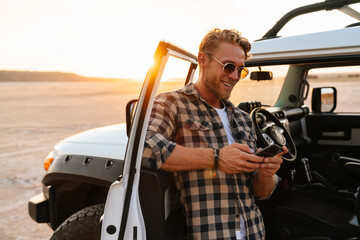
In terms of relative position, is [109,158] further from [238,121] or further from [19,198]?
[19,198]

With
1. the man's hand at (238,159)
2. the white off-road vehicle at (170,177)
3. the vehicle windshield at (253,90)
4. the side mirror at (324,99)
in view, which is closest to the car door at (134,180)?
the white off-road vehicle at (170,177)

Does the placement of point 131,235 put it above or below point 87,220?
above

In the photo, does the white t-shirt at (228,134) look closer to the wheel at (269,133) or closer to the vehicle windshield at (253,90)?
the wheel at (269,133)

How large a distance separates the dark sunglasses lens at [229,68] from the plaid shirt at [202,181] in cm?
28

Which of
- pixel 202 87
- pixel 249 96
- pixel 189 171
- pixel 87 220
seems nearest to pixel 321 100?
pixel 249 96

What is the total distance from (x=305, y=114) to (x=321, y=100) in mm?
280

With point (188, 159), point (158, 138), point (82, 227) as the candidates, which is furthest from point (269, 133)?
point (82, 227)

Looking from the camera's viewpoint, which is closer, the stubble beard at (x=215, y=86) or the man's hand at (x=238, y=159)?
the man's hand at (x=238, y=159)

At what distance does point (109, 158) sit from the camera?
2.24 meters

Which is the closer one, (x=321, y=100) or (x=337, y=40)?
(x=337, y=40)

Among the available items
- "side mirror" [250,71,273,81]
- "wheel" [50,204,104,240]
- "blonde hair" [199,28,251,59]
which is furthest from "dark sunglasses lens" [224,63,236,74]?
"wheel" [50,204,104,240]

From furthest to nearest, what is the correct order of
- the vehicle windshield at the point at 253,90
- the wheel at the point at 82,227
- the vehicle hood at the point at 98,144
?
the vehicle windshield at the point at 253,90, the vehicle hood at the point at 98,144, the wheel at the point at 82,227

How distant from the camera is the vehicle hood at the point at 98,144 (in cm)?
231

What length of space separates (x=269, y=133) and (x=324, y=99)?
6.55ft
